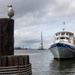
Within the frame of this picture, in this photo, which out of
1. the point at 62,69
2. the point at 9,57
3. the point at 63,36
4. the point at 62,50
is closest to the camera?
the point at 9,57

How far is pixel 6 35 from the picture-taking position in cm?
752

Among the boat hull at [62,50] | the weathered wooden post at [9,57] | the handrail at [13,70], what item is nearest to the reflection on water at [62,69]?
the boat hull at [62,50]

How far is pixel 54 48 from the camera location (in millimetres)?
47812

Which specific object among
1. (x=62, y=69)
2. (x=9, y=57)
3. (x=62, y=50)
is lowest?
(x=62, y=69)

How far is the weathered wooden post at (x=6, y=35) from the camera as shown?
7473 millimetres

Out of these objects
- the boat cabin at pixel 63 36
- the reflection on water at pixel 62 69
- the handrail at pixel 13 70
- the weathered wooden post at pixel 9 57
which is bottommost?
the reflection on water at pixel 62 69

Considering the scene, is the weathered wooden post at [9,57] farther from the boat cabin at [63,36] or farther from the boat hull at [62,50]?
the boat cabin at [63,36]

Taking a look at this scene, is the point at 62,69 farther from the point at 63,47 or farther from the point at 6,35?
the point at 6,35

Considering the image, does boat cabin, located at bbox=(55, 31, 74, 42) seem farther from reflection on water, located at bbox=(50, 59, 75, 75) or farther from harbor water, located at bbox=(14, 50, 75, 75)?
reflection on water, located at bbox=(50, 59, 75, 75)

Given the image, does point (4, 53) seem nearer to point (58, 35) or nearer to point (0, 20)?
point (0, 20)

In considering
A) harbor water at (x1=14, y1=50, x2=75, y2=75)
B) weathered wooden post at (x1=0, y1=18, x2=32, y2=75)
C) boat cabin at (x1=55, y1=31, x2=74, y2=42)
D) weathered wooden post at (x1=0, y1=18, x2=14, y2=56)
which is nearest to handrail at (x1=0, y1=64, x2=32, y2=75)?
weathered wooden post at (x1=0, y1=18, x2=32, y2=75)

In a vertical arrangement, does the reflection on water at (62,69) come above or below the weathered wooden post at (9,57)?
below

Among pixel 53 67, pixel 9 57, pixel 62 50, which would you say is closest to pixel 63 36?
pixel 62 50

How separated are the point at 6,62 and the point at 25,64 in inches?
25.8
